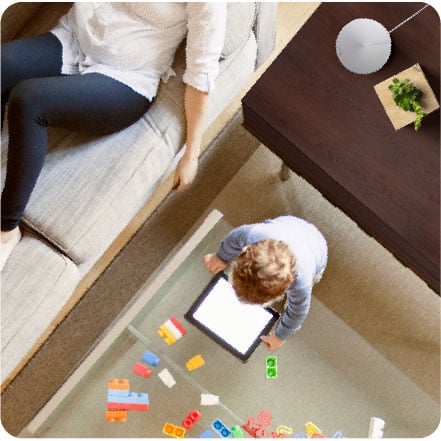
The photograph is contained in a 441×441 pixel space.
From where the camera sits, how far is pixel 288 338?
183 cm

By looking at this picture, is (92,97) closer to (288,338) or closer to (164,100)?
(164,100)

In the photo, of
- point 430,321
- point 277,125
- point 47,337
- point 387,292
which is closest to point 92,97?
point 277,125

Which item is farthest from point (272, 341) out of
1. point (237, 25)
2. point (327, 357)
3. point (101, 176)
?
point (237, 25)

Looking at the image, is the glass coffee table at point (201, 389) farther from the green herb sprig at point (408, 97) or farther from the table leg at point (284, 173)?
the green herb sprig at point (408, 97)

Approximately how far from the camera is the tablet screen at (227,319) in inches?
68.8

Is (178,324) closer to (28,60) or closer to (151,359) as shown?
(151,359)

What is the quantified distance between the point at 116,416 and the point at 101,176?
0.65 metres

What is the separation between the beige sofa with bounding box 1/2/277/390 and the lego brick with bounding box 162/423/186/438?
0.46m

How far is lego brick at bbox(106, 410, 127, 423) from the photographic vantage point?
1.76m

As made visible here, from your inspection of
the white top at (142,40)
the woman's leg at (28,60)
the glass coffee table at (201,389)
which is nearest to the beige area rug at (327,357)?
the glass coffee table at (201,389)

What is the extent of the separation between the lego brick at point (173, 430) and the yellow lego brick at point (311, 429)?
1.07ft

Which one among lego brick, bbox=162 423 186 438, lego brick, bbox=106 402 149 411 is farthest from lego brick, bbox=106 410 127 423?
lego brick, bbox=162 423 186 438

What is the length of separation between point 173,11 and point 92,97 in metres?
0.31

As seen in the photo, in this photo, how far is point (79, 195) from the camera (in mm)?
1838
